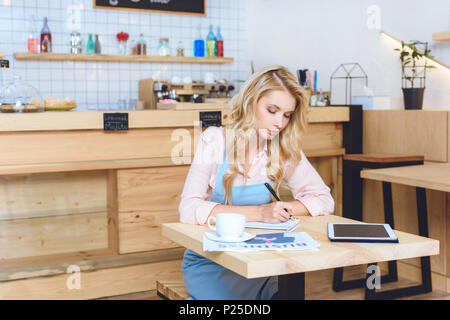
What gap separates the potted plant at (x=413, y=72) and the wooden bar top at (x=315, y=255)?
2.12 m

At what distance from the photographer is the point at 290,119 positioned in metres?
2.14

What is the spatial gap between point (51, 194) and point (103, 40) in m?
2.51

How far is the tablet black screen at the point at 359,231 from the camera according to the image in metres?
1.58

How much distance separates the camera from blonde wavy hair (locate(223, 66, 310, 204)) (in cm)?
204

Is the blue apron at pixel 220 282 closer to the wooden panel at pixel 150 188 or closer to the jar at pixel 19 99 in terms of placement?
the wooden panel at pixel 150 188

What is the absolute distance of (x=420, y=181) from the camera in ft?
8.55

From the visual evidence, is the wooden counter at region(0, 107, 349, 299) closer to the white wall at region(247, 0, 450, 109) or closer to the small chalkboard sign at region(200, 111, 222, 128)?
the small chalkboard sign at region(200, 111, 222, 128)

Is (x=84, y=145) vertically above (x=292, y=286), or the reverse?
(x=84, y=145)

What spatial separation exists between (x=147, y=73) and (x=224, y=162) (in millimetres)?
3524

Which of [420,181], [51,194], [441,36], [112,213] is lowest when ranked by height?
[112,213]

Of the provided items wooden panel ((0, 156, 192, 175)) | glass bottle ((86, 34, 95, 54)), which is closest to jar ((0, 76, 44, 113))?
wooden panel ((0, 156, 192, 175))

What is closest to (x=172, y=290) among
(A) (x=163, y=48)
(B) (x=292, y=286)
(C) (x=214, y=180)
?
(C) (x=214, y=180)

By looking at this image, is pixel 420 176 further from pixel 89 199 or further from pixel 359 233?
pixel 89 199

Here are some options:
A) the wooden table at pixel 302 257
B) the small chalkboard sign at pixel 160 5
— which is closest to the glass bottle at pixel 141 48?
the small chalkboard sign at pixel 160 5
